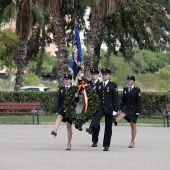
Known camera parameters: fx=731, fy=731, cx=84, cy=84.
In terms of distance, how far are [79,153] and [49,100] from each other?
18879mm

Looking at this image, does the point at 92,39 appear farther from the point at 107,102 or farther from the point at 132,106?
the point at 107,102

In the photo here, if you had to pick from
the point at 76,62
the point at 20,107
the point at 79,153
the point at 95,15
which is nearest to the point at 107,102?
the point at 79,153

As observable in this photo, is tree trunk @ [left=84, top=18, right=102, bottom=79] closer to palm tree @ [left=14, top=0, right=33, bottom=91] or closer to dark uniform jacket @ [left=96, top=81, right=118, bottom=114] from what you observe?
palm tree @ [left=14, top=0, right=33, bottom=91]

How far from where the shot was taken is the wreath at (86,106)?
17172 mm

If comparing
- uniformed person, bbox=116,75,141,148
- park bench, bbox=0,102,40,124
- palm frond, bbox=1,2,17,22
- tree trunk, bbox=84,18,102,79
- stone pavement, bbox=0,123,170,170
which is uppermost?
palm frond, bbox=1,2,17,22

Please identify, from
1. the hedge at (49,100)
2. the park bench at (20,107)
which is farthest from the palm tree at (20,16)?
the park bench at (20,107)

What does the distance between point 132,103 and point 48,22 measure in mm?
24885

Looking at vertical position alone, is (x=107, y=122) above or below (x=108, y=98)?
below

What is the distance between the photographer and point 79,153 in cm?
1623

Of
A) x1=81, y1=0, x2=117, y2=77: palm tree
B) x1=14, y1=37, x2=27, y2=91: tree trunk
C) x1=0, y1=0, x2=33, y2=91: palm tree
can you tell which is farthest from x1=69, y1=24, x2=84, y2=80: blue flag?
x1=14, y1=37, x2=27, y2=91: tree trunk

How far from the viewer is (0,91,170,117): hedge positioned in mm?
34375

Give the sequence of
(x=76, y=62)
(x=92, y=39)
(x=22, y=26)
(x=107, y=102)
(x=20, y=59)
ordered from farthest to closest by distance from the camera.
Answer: (x=20, y=59) → (x=22, y=26) → (x=92, y=39) → (x=76, y=62) → (x=107, y=102)

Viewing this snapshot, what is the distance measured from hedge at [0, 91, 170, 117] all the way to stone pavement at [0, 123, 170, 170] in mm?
11494

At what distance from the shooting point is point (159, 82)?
6894cm
